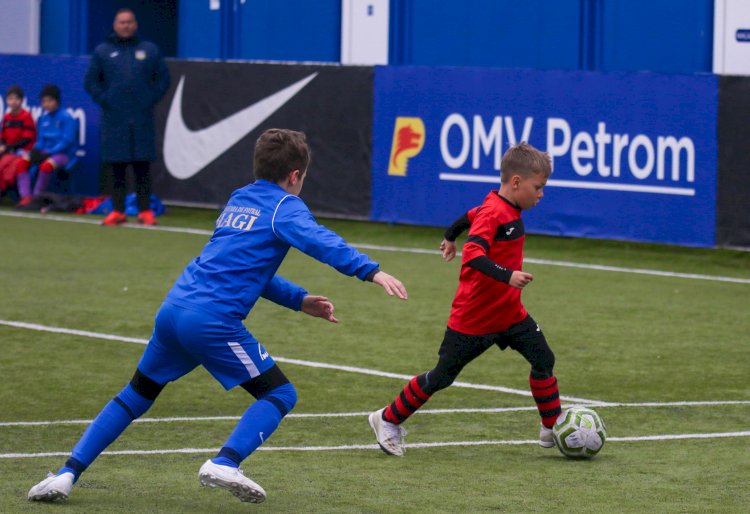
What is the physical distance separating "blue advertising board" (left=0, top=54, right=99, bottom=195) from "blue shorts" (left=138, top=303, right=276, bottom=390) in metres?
15.3

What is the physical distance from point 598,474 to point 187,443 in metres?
2.14

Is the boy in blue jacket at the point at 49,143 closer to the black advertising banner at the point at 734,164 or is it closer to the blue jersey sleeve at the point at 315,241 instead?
the black advertising banner at the point at 734,164

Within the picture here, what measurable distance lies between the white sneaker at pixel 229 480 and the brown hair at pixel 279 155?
49.9 inches

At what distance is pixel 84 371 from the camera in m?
10.3

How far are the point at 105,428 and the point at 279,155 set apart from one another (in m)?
1.35

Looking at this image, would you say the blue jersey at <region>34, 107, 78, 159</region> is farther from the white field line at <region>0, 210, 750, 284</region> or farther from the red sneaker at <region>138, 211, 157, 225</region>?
the red sneaker at <region>138, 211, 157, 225</region>

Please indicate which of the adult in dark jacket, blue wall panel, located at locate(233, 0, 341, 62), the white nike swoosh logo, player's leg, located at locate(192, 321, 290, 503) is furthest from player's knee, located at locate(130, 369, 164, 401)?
blue wall panel, located at locate(233, 0, 341, 62)

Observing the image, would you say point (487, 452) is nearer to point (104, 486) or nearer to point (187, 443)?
point (187, 443)

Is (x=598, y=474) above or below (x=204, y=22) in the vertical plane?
below

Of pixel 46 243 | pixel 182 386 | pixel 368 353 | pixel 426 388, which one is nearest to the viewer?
pixel 426 388

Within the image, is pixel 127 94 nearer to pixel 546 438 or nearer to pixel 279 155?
pixel 546 438

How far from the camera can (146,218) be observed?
19.4 meters

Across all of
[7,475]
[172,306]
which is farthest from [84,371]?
[172,306]

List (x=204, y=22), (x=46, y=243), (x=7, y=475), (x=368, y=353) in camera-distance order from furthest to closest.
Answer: (x=204, y=22), (x=46, y=243), (x=368, y=353), (x=7, y=475)
